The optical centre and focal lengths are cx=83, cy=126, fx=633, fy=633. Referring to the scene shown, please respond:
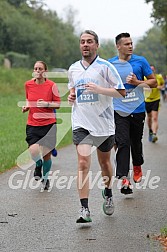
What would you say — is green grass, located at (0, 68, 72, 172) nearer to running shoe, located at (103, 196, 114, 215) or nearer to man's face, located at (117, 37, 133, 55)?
man's face, located at (117, 37, 133, 55)

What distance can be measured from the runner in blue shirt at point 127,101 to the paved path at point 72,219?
527 mm

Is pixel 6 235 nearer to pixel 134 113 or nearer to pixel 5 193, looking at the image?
pixel 5 193

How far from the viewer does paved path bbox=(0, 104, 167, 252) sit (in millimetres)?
6141

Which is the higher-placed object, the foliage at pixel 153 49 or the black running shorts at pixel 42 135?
the foliage at pixel 153 49

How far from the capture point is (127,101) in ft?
29.2

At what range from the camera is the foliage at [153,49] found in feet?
420

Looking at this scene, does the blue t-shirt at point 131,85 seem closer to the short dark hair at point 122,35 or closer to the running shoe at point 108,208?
the short dark hair at point 122,35

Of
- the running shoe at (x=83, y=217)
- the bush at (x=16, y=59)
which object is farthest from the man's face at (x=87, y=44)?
the bush at (x=16, y=59)

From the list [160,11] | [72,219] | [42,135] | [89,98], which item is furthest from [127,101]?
[160,11]

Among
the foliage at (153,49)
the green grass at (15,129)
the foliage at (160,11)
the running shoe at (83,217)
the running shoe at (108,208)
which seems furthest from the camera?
the foliage at (153,49)

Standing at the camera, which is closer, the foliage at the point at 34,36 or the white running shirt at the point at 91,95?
the white running shirt at the point at 91,95

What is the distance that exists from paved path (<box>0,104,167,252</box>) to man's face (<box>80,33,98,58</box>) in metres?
1.91

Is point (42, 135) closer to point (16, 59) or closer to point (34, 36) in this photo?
point (16, 59)

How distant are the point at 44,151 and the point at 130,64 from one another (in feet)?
6.41
